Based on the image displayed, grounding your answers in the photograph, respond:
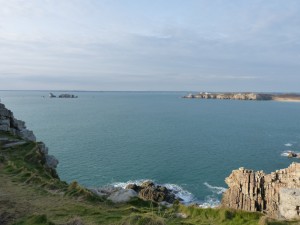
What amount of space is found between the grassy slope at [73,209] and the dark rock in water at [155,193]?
27.3 m

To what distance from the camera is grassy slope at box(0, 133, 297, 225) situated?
595 inches

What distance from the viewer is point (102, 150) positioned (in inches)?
3236

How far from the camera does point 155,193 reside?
50.1 m

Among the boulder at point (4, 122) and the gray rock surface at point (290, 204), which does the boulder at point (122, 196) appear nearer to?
the gray rock surface at point (290, 204)

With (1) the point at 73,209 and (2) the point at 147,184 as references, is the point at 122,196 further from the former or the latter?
(2) the point at 147,184

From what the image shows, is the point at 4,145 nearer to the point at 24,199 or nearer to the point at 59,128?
the point at 24,199

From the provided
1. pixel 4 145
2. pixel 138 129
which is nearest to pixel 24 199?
pixel 4 145

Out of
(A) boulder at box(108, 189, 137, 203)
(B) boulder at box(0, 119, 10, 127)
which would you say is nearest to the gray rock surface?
(A) boulder at box(108, 189, 137, 203)

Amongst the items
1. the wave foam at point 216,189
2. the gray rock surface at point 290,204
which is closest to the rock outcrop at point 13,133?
the gray rock surface at point 290,204

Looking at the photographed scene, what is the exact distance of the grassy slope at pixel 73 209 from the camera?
49.6 feet

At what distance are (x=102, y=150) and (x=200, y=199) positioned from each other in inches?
1504

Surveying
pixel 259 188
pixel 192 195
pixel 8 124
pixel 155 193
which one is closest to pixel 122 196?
pixel 8 124

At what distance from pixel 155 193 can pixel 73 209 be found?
111 feet

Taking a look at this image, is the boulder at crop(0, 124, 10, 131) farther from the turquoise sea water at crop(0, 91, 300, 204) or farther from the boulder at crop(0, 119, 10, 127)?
the turquoise sea water at crop(0, 91, 300, 204)
